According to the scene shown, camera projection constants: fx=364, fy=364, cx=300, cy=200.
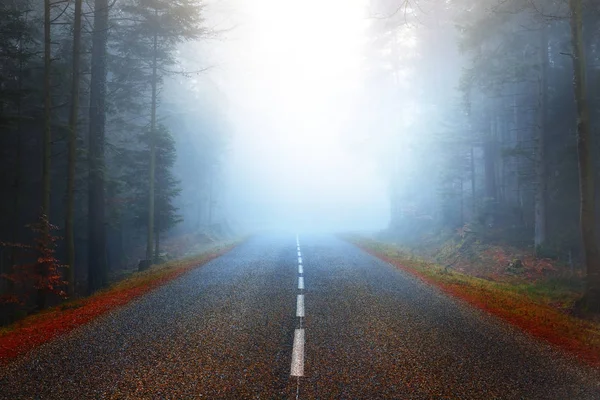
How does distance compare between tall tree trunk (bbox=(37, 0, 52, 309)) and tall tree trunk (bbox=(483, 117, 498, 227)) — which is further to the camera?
tall tree trunk (bbox=(483, 117, 498, 227))

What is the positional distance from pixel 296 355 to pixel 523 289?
994 cm

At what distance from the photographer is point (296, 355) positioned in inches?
209

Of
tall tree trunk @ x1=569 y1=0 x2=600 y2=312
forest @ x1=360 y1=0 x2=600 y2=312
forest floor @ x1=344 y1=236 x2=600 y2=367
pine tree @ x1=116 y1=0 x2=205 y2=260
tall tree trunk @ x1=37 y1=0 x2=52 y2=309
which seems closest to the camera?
forest floor @ x1=344 y1=236 x2=600 y2=367

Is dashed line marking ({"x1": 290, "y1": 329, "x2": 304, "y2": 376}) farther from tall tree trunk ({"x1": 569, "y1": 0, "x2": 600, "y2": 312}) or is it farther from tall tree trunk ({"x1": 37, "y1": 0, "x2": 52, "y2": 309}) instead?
tall tree trunk ({"x1": 37, "y1": 0, "x2": 52, "y2": 309})

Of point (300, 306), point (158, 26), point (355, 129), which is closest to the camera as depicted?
point (300, 306)

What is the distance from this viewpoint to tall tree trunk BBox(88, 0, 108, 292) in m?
15.5

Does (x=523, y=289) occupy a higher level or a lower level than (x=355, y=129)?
lower

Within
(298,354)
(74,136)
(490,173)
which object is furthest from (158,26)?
(490,173)

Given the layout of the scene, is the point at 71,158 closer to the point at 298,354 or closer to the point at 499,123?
the point at 298,354

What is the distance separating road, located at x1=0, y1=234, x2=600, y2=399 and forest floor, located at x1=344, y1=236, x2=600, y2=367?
812mm

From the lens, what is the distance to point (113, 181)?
19609 millimetres

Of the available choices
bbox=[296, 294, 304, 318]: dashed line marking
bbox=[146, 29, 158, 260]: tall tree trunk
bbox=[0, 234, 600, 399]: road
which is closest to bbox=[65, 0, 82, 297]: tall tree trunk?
bbox=[0, 234, 600, 399]: road

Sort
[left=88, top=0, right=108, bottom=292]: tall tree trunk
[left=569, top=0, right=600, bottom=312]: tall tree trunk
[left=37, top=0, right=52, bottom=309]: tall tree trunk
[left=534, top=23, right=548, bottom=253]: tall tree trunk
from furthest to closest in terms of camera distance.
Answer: [left=534, top=23, right=548, bottom=253]: tall tree trunk < [left=88, top=0, right=108, bottom=292]: tall tree trunk < [left=37, top=0, right=52, bottom=309]: tall tree trunk < [left=569, top=0, right=600, bottom=312]: tall tree trunk

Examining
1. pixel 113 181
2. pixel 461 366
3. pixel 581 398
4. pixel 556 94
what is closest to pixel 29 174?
pixel 113 181
